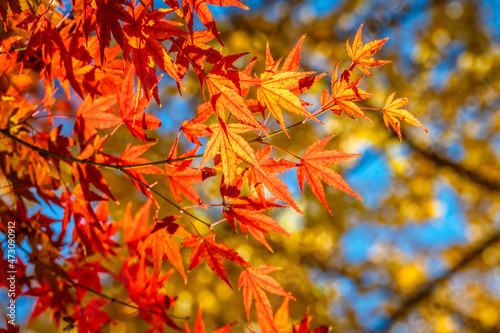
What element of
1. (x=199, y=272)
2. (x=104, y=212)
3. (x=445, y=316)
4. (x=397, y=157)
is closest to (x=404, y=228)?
(x=397, y=157)

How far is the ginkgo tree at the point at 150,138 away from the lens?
490 mm

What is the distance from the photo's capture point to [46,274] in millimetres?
655

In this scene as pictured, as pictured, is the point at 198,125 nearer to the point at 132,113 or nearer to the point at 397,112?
the point at 132,113

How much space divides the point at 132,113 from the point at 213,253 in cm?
28

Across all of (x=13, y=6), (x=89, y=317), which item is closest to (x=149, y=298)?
(x=89, y=317)

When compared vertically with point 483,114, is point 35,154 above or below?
above

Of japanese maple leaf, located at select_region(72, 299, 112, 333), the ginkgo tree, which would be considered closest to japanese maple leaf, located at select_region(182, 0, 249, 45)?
the ginkgo tree

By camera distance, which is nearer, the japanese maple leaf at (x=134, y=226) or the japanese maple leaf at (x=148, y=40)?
the japanese maple leaf at (x=148, y=40)

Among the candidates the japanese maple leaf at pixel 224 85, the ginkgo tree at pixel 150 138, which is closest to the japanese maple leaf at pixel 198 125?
the ginkgo tree at pixel 150 138

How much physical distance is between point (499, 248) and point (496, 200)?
16.0 inches

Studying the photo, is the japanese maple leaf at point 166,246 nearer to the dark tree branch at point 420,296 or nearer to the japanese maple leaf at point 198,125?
the japanese maple leaf at point 198,125

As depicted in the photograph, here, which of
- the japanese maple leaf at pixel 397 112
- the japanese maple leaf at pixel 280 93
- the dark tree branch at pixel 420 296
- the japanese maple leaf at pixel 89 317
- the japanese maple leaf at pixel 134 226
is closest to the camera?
the japanese maple leaf at pixel 280 93

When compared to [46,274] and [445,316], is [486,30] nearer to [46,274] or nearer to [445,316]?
[445,316]

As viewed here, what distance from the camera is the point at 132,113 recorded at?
624mm
